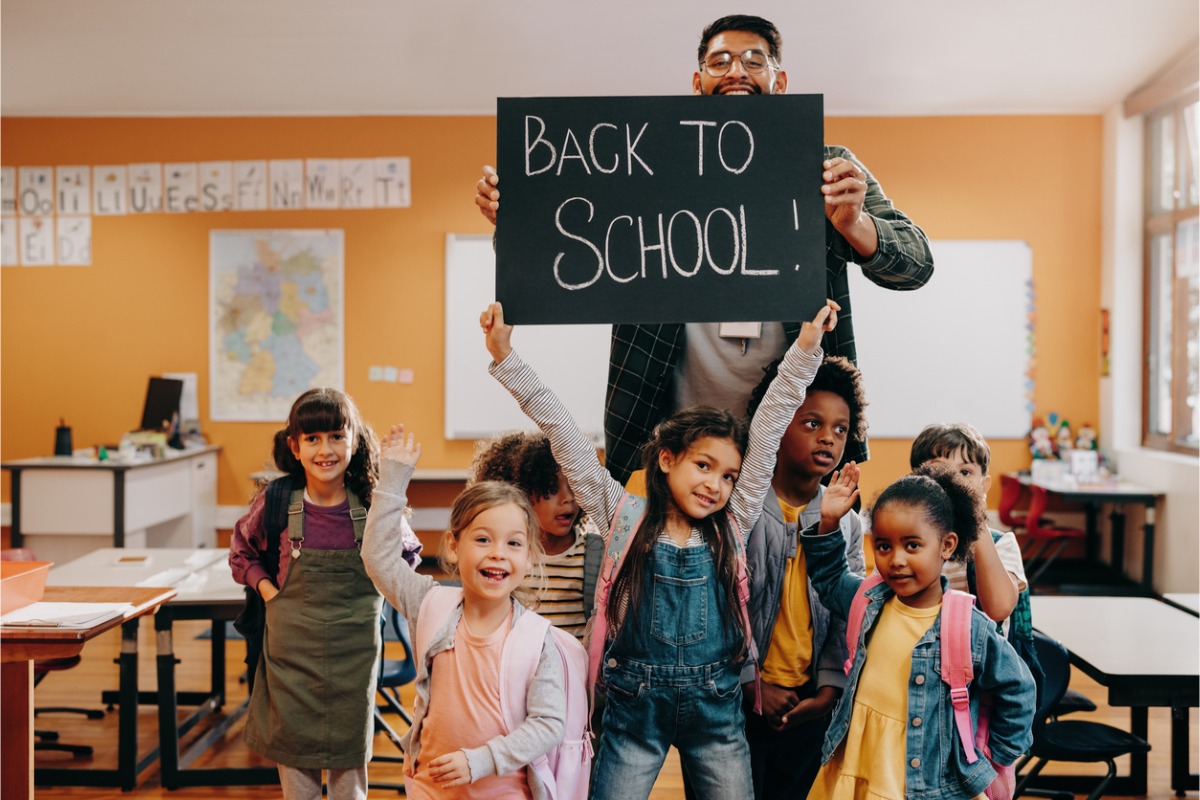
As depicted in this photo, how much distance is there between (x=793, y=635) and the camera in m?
1.64

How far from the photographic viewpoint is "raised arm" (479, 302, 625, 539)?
1443 millimetres

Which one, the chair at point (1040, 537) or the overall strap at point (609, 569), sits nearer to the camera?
the overall strap at point (609, 569)

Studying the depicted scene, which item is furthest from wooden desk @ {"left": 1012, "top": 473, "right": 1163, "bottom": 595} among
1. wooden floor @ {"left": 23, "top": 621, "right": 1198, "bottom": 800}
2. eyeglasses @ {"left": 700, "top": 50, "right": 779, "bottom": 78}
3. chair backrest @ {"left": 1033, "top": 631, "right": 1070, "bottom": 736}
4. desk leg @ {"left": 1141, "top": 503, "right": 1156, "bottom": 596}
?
eyeglasses @ {"left": 700, "top": 50, "right": 779, "bottom": 78}

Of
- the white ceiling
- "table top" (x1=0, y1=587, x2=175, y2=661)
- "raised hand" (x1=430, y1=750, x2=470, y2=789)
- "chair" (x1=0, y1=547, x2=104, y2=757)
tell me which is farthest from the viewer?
the white ceiling

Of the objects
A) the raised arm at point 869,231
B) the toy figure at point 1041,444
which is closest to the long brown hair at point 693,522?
the raised arm at point 869,231

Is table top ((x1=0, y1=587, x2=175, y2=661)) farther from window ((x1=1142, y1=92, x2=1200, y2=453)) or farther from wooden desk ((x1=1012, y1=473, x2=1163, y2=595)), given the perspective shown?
window ((x1=1142, y1=92, x2=1200, y2=453))

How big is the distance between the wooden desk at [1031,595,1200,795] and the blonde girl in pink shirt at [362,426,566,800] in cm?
146

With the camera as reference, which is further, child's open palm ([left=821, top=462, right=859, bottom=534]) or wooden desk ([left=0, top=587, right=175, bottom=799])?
wooden desk ([left=0, top=587, right=175, bottom=799])

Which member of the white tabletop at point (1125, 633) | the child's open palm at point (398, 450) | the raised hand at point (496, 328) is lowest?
the white tabletop at point (1125, 633)

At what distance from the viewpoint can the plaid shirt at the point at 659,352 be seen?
1.62 meters

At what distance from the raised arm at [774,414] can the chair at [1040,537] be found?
406cm

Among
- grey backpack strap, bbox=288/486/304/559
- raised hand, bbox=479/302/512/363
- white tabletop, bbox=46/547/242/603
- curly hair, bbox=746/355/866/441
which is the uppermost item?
raised hand, bbox=479/302/512/363

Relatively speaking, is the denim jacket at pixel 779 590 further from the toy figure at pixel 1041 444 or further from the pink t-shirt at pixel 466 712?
the toy figure at pixel 1041 444

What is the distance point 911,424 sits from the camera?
576 cm
